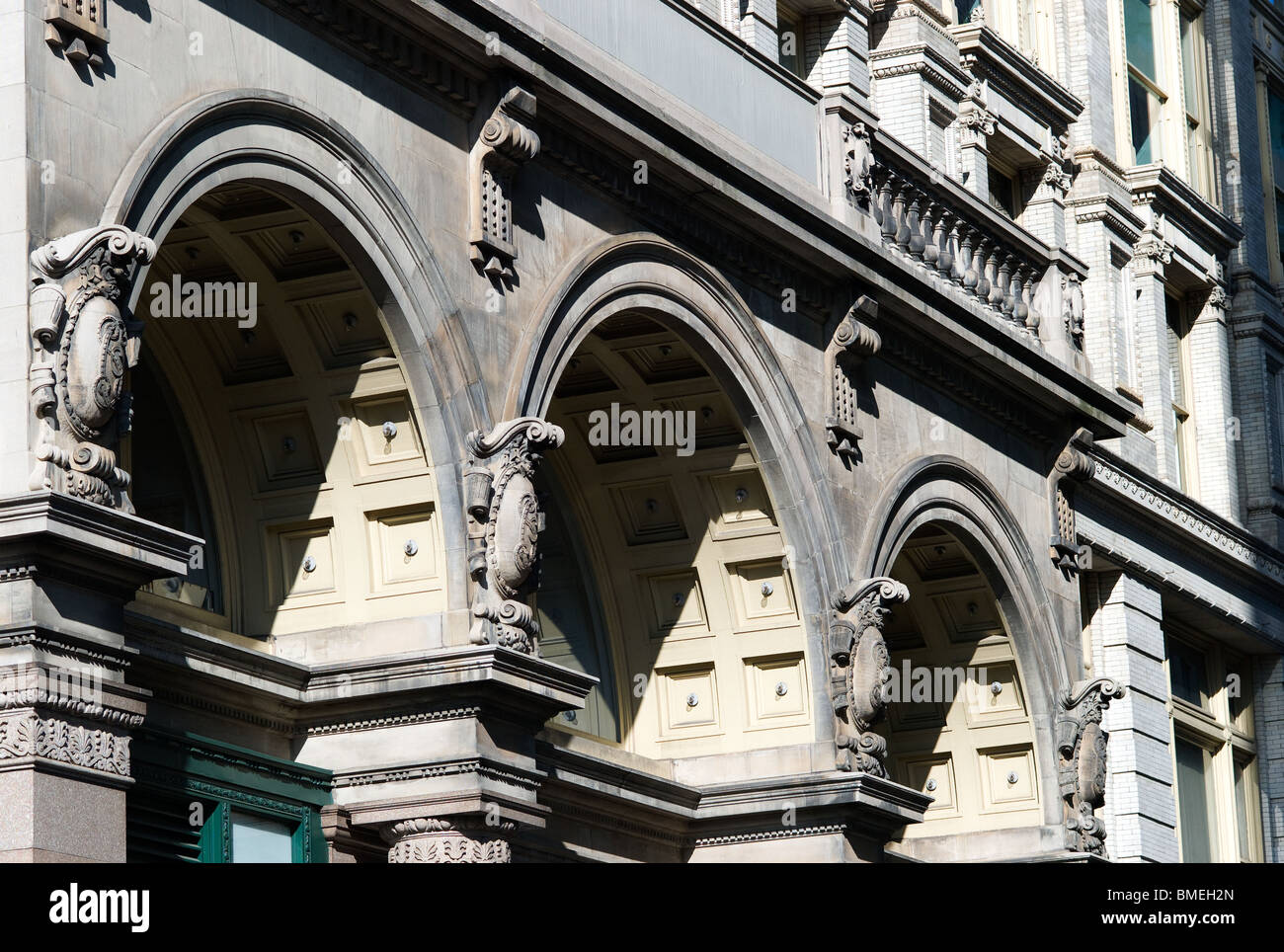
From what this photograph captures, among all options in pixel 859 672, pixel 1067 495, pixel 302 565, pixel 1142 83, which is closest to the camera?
pixel 302 565

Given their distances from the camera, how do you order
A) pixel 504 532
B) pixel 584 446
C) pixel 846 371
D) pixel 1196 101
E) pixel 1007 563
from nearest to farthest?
pixel 504 532
pixel 584 446
pixel 846 371
pixel 1007 563
pixel 1196 101

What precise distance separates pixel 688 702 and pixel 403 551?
595cm

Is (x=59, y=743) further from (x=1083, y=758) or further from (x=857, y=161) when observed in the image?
(x=1083, y=758)

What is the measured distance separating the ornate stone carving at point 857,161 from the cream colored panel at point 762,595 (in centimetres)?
400

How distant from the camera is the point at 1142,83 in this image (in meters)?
38.3

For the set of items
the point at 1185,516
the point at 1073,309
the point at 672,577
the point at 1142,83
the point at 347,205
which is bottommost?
the point at 672,577

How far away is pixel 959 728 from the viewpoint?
1112 inches

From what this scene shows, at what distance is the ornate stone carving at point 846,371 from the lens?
2411 centimetres

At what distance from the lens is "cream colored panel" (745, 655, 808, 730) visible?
23609mm

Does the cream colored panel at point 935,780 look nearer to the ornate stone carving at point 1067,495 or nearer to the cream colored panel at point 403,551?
the ornate stone carving at point 1067,495

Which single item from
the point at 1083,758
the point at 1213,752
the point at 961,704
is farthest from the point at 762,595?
the point at 1213,752

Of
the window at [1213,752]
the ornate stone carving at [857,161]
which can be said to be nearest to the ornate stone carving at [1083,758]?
the window at [1213,752]
